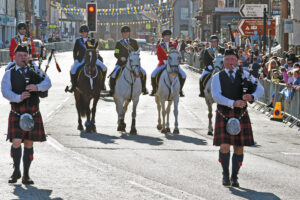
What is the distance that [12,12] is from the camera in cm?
8762

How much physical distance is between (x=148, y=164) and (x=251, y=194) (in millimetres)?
2982

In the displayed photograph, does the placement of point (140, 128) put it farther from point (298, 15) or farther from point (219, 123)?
point (298, 15)

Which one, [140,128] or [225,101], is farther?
[140,128]

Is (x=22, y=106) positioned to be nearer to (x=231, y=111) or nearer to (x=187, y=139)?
(x=231, y=111)

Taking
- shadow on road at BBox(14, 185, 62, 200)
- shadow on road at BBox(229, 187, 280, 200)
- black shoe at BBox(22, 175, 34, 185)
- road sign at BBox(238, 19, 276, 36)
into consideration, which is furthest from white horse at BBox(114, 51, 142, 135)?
road sign at BBox(238, 19, 276, 36)

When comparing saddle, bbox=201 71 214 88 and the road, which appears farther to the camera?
saddle, bbox=201 71 214 88

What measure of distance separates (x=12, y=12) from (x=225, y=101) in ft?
261

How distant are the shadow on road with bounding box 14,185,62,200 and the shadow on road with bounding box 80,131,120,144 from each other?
18.2 ft

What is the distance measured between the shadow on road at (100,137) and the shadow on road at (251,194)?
5.71 meters

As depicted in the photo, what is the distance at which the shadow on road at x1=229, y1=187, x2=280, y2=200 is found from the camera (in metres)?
10.0

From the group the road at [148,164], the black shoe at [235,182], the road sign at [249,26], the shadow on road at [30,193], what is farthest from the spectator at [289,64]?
the shadow on road at [30,193]

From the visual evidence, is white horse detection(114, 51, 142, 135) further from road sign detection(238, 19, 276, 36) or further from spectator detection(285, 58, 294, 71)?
road sign detection(238, 19, 276, 36)

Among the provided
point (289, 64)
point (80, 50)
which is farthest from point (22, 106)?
point (289, 64)

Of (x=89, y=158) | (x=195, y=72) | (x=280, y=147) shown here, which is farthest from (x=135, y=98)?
(x=195, y=72)
